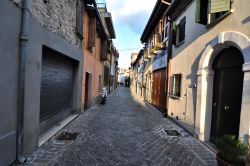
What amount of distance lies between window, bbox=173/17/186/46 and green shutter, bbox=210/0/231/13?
11.1 ft

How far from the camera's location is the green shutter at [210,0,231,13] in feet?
18.0

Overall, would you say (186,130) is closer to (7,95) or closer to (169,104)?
(169,104)

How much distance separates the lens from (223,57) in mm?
6137

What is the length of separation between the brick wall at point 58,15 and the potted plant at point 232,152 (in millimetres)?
4319

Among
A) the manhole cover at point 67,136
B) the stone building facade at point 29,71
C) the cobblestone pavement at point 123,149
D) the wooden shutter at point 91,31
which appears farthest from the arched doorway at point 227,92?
the wooden shutter at point 91,31

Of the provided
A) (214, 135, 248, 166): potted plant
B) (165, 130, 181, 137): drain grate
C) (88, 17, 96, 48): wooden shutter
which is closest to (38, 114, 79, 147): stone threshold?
(165, 130, 181, 137): drain grate

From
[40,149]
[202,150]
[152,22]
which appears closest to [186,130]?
[202,150]

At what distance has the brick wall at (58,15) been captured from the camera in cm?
499

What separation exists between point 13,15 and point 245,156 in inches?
175

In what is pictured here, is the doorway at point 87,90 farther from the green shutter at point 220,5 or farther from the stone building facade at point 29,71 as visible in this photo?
the green shutter at point 220,5

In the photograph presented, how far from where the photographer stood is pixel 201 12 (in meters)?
6.99

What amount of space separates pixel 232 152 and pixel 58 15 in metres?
5.76

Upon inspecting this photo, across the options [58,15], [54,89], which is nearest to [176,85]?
[54,89]

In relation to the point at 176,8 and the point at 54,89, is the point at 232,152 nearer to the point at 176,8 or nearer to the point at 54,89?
the point at 54,89
